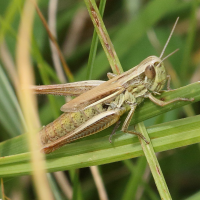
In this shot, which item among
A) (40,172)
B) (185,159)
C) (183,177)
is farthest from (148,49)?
(40,172)

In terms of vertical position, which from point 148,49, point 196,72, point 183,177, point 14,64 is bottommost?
point 183,177

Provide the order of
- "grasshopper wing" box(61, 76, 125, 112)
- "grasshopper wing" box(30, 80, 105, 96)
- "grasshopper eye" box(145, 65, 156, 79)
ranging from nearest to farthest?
"grasshopper eye" box(145, 65, 156, 79)
"grasshopper wing" box(61, 76, 125, 112)
"grasshopper wing" box(30, 80, 105, 96)

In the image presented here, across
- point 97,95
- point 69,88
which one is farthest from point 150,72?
point 69,88

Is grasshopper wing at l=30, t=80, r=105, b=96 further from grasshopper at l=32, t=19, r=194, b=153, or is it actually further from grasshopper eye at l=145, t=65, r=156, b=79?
grasshopper eye at l=145, t=65, r=156, b=79

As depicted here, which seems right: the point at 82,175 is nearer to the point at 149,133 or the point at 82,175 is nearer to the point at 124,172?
the point at 124,172

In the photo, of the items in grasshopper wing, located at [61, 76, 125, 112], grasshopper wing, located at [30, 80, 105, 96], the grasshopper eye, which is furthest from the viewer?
grasshopper wing, located at [30, 80, 105, 96]

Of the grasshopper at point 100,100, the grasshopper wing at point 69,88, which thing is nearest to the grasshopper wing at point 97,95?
the grasshopper at point 100,100

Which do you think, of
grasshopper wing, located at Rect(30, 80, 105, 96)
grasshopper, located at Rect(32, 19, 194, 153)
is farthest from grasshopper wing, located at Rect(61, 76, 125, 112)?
grasshopper wing, located at Rect(30, 80, 105, 96)

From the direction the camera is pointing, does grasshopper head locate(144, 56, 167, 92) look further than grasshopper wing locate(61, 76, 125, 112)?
No
